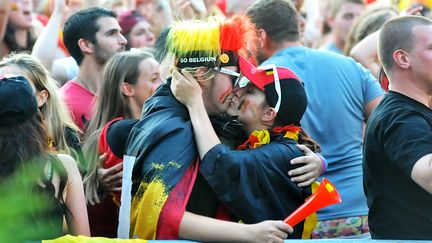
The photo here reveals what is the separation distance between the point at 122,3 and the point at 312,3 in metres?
1.95

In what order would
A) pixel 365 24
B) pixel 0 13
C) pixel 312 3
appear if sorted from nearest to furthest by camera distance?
pixel 0 13 < pixel 365 24 < pixel 312 3

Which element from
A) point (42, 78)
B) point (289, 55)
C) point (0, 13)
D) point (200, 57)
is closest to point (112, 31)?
point (0, 13)

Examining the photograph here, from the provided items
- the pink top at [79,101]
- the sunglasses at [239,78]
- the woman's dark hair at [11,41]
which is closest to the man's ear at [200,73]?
the sunglasses at [239,78]

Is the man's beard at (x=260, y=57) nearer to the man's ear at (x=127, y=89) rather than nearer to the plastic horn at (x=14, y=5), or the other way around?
the man's ear at (x=127, y=89)

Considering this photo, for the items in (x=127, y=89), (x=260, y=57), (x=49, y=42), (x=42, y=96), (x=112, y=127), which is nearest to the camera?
(x=42, y=96)

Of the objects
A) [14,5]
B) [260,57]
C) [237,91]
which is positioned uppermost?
[237,91]

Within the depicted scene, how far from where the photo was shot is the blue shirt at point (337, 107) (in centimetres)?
507

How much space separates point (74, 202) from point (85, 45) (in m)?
2.94

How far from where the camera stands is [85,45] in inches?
253

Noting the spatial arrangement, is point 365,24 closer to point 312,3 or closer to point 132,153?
point 312,3

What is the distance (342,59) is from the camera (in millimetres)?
5348

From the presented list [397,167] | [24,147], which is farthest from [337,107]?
[24,147]

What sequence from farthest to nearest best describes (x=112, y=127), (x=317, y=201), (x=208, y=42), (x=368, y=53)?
(x=368, y=53) < (x=112, y=127) < (x=208, y=42) < (x=317, y=201)

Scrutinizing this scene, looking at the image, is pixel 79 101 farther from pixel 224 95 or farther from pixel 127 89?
pixel 224 95
